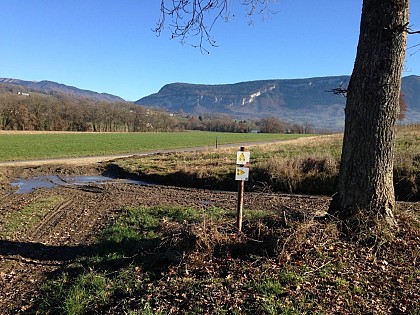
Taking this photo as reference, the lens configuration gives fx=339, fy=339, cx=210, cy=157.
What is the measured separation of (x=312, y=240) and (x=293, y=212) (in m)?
0.80

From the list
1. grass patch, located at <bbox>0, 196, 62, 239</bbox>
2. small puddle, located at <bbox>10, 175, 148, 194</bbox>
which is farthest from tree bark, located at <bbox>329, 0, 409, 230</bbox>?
small puddle, located at <bbox>10, 175, 148, 194</bbox>

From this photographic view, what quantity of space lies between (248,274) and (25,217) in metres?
8.11

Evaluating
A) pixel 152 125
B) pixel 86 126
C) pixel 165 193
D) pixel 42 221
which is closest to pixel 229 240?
pixel 42 221

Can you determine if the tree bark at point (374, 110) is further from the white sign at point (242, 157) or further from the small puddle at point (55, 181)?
the small puddle at point (55, 181)

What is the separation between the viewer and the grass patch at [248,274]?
4.07 m

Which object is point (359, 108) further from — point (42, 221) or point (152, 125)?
point (152, 125)

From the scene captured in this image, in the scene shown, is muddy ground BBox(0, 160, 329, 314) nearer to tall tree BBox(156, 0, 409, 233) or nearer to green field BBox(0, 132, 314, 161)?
tall tree BBox(156, 0, 409, 233)

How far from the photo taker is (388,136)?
5488mm

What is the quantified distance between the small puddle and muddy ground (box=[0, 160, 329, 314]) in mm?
815

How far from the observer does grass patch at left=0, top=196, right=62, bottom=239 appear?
28.8ft

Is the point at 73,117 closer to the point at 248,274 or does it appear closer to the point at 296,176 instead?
the point at 296,176

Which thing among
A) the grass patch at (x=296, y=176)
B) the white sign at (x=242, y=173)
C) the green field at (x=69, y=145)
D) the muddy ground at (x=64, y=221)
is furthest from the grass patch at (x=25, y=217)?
the green field at (x=69, y=145)

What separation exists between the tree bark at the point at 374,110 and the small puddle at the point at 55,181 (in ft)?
53.3

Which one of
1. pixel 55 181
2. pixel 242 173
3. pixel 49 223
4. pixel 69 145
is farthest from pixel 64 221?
pixel 69 145
